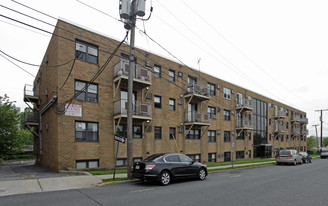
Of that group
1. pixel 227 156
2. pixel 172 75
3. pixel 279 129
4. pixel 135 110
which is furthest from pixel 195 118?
pixel 279 129

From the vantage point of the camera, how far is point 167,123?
828 inches

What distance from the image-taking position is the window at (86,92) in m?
15.7

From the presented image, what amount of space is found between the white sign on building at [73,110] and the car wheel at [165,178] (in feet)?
25.6

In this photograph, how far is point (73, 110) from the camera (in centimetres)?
1511

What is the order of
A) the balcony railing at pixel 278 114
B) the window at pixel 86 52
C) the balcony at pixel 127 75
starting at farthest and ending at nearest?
the balcony railing at pixel 278 114
the balcony at pixel 127 75
the window at pixel 86 52

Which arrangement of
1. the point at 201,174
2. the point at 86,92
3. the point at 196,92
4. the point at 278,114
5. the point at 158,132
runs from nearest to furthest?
the point at 201,174 < the point at 86,92 < the point at 158,132 < the point at 196,92 < the point at 278,114

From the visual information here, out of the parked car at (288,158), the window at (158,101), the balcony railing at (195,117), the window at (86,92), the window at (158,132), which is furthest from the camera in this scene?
the parked car at (288,158)

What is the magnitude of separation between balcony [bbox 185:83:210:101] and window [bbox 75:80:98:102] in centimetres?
935

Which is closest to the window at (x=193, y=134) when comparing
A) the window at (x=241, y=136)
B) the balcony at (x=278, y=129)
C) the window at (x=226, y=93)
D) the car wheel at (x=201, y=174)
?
the window at (x=226, y=93)

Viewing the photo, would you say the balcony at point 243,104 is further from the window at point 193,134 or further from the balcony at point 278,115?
the balcony at point 278,115

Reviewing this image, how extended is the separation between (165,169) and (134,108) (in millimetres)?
7700

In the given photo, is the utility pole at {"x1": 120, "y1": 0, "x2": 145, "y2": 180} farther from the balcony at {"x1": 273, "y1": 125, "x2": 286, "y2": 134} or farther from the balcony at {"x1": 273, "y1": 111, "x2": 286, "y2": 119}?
the balcony at {"x1": 273, "y1": 111, "x2": 286, "y2": 119}

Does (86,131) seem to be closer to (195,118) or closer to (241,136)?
(195,118)

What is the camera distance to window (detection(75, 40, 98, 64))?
52.2 feet
